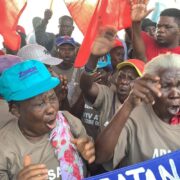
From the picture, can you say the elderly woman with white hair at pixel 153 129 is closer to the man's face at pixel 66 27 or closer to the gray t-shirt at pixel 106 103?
the gray t-shirt at pixel 106 103

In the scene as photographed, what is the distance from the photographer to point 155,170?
195 centimetres

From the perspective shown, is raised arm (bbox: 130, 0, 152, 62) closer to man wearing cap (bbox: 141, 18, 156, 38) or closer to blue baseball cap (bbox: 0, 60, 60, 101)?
blue baseball cap (bbox: 0, 60, 60, 101)

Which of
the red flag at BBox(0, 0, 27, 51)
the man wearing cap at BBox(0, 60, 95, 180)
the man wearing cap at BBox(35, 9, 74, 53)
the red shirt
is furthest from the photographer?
the man wearing cap at BBox(35, 9, 74, 53)

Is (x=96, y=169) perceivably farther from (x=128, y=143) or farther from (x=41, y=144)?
(x=41, y=144)

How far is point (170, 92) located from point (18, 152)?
33.6 inches

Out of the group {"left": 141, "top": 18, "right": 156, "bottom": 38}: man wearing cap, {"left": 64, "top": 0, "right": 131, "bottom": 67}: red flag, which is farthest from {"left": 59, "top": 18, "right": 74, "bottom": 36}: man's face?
{"left": 64, "top": 0, "right": 131, "bottom": 67}: red flag

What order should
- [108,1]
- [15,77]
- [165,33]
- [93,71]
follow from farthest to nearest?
[165,33], [108,1], [93,71], [15,77]

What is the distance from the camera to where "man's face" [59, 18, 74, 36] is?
5.66 m

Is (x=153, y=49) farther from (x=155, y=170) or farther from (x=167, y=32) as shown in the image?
(x=155, y=170)

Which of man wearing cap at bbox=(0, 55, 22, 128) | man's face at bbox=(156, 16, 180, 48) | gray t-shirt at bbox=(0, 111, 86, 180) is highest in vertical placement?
man's face at bbox=(156, 16, 180, 48)

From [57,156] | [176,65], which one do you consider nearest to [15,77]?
[57,156]

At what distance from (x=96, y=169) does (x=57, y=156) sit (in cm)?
40

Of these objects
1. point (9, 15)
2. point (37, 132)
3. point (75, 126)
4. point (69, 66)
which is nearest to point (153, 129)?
point (75, 126)

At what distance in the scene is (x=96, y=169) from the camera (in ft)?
7.74
